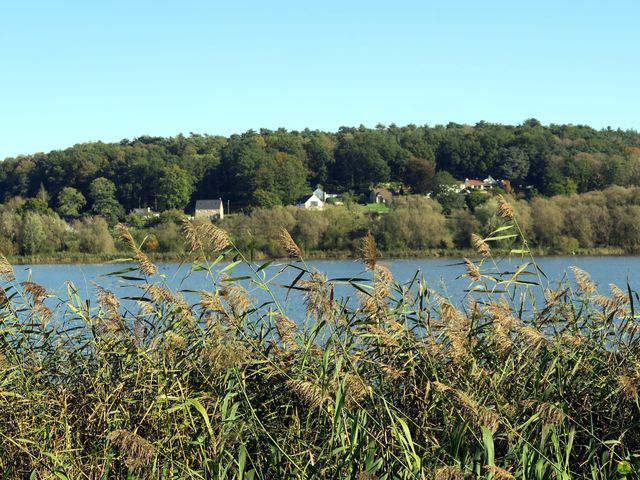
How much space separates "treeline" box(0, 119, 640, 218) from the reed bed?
212 ft

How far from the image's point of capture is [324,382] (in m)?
4.85

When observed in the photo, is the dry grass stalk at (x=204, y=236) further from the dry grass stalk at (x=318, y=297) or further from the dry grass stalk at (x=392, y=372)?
the dry grass stalk at (x=392, y=372)

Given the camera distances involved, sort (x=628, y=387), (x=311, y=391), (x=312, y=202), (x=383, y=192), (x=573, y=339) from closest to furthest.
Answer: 1. (x=311, y=391)
2. (x=628, y=387)
3. (x=573, y=339)
4. (x=312, y=202)
5. (x=383, y=192)

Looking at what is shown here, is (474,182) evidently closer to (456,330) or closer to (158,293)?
(158,293)

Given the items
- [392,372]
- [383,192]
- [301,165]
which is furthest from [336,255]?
[392,372]

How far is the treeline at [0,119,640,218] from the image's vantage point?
84.2 m

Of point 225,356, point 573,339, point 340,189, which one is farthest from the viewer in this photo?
point 340,189

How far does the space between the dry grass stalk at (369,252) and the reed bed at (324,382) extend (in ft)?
0.06

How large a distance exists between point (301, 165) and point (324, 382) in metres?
95.5

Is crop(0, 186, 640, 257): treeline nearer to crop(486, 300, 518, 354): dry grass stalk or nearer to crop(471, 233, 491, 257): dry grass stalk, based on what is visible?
crop(471, 233, 491, 257): dry grass stalk

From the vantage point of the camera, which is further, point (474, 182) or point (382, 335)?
point (474, 182)

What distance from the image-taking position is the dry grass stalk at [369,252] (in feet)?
17.4

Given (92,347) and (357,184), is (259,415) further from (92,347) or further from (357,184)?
(357,184)

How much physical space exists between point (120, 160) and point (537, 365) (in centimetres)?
9241
